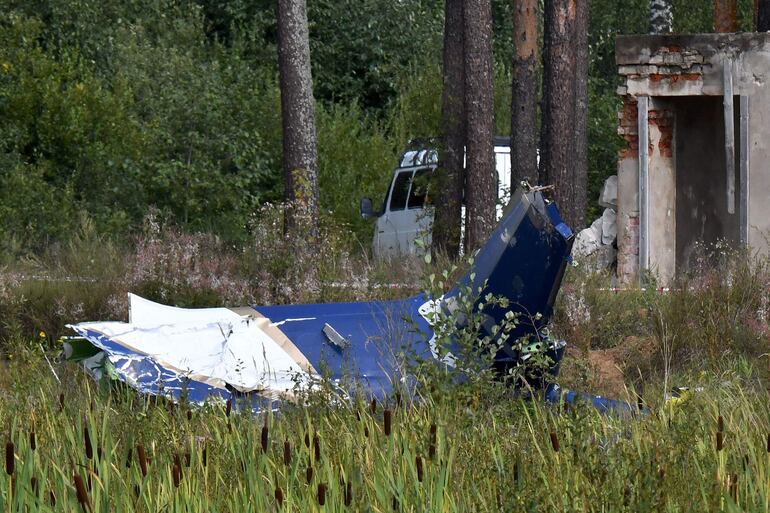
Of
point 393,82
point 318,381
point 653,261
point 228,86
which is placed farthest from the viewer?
point 393,82

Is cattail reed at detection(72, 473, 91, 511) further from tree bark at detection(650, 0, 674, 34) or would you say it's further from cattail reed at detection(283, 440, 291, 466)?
tree bark at detection(650, 0, 674, 34)

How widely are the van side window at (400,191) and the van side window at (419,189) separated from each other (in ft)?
0.37

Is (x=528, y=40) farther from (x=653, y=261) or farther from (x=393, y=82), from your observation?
(x=393, y=82)

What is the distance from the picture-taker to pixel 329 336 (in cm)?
815

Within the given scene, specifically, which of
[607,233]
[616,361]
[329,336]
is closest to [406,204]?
[607,233]

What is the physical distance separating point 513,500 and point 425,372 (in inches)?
89.6

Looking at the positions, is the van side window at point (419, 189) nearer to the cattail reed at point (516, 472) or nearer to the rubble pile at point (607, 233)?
the rubble pile at point (607, 233)

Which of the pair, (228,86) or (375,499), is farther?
(228,86)

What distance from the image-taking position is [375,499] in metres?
4.30

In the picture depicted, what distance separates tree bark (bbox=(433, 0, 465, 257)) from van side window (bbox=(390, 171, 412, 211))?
5.50 feet

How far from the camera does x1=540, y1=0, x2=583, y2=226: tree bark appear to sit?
16.8 meters

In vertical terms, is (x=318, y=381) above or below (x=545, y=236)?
below

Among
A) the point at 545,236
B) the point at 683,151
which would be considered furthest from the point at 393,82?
the point at 545,236

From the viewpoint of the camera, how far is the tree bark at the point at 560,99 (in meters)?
16.8
